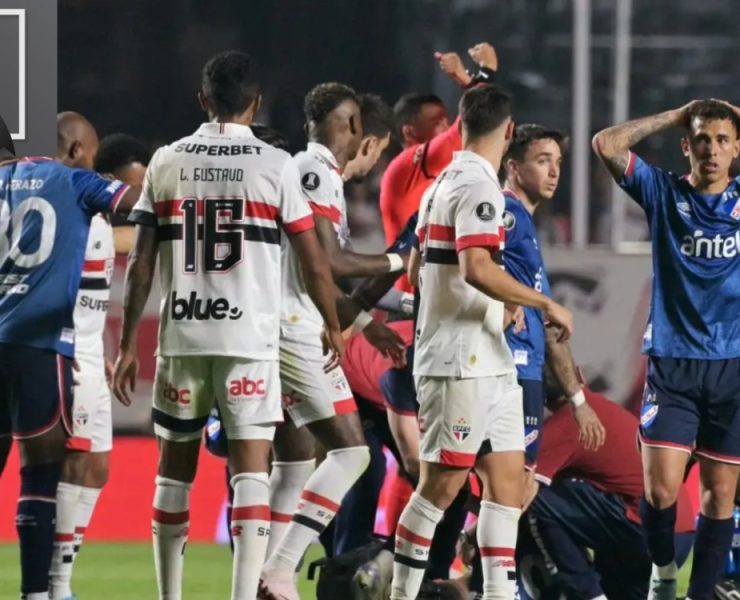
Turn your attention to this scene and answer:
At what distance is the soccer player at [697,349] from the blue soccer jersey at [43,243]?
2038 millimetres

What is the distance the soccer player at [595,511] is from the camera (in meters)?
7.03

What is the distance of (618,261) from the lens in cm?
1095

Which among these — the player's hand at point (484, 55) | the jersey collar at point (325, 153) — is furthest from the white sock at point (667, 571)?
the player's hand at point (484, 55)

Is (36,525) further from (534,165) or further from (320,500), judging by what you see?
(534,165)

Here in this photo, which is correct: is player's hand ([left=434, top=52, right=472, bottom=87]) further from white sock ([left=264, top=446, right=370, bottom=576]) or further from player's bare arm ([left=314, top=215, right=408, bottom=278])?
white sock ([left=264, top=446, right=370, bottom=576])

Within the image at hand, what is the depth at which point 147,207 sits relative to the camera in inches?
245

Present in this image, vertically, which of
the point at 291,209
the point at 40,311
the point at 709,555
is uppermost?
the point at 291,209

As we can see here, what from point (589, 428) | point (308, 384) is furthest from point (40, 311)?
point (589, 428)

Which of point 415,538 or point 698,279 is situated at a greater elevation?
point 698,279

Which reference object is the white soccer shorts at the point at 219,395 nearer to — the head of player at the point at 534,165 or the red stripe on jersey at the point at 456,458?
the red stripe on jersey at the point at 456,458

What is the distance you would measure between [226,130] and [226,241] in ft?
1.31

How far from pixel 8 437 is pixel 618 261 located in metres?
5.17

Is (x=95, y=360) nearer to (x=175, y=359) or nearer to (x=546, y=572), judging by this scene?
(x=175, y=359)

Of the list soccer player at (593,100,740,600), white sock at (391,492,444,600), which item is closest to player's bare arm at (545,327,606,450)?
soccer player at (593,100,740,600)
